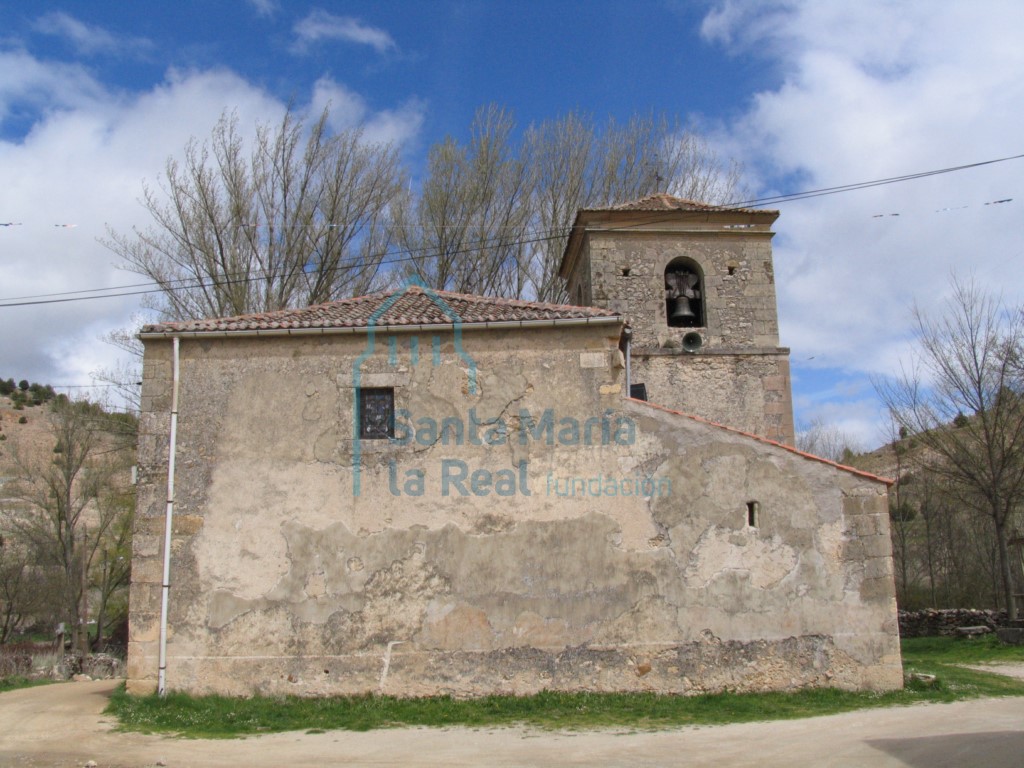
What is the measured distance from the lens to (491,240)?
23234mm

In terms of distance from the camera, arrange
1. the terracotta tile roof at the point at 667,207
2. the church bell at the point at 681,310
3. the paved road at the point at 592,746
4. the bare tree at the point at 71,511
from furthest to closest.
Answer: the bare tree at the point at 71,511
the terracotta tile roof at the point at 667,207
the church bell at the point at 681,310
the paved road at the point at 592,746

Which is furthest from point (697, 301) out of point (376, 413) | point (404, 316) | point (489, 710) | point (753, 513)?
point (489, 710)

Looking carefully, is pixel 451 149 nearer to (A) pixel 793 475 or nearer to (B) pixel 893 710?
(A) pixel 793 475

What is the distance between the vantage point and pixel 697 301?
52.3ft

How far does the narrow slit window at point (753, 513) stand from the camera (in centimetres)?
1011

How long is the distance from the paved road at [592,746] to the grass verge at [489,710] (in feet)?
0.99

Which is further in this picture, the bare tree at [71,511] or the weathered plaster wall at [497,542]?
the bare tree at [71,511]

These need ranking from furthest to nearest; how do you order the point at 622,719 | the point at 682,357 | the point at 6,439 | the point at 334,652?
the point at 6,439
the point at 682,357
the point at 334,652
the point at 622,719

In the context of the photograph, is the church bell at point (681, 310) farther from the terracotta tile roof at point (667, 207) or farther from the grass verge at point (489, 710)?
the grass verge at point (489, 710)

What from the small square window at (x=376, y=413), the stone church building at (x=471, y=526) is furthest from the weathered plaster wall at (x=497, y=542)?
the small square window at (x=376, y=413)

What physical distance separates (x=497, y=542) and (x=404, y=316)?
3117 mm

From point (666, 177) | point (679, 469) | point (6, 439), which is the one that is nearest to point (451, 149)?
point (666, 177)

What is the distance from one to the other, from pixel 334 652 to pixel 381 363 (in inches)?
138

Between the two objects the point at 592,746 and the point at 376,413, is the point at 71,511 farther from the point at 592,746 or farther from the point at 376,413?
the point at 592,746
